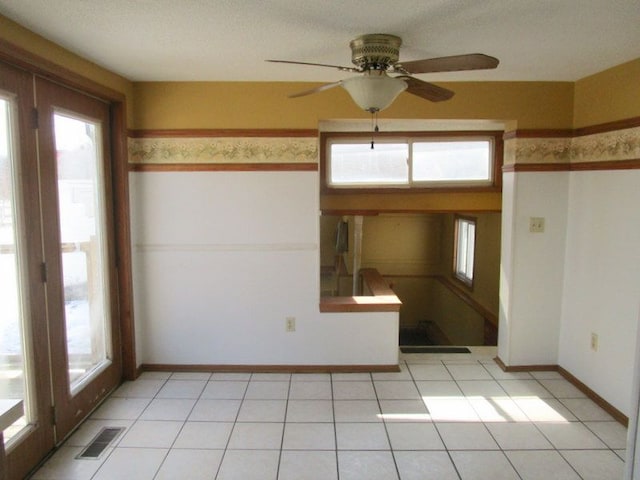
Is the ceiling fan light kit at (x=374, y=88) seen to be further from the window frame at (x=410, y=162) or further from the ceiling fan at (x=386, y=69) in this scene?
the window frame at (x=410, y=162)

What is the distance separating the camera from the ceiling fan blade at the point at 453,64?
1740mm

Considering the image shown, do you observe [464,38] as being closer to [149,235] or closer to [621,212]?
[621,212]

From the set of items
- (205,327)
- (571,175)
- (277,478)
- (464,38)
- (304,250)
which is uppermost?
(464,38)

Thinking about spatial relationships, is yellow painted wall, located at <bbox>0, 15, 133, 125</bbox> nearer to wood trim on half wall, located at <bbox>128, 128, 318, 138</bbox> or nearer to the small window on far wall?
wood trim on half wall, located at <bbox>128, 128, 318, 138</bbox>

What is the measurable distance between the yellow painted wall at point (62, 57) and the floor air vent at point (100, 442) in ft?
7.05

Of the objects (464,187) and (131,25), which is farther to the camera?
(464,187)

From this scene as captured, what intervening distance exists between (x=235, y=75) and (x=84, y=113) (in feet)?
3.40

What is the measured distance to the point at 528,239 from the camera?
332 cm

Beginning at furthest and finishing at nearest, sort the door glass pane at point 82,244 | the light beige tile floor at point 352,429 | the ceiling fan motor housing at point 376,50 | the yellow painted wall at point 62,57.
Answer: the door glass pane at point 82,244, the light beige tile floor at point 352,429, the ceiling fan motor housing at point 376,50, the yellow painted wall at point 62,57

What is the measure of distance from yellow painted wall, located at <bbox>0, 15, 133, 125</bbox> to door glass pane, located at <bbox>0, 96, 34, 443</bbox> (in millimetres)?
310

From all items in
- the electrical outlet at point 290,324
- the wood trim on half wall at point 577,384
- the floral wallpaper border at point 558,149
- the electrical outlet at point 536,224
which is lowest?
the wood trim on half wall at point 577,384

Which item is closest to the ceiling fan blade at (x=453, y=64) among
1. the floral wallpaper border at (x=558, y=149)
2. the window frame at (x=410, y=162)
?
the floral wallpaper border at (x=558, y=149)

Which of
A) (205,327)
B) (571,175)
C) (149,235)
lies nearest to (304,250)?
(205,327)

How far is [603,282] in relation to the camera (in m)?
2.92
